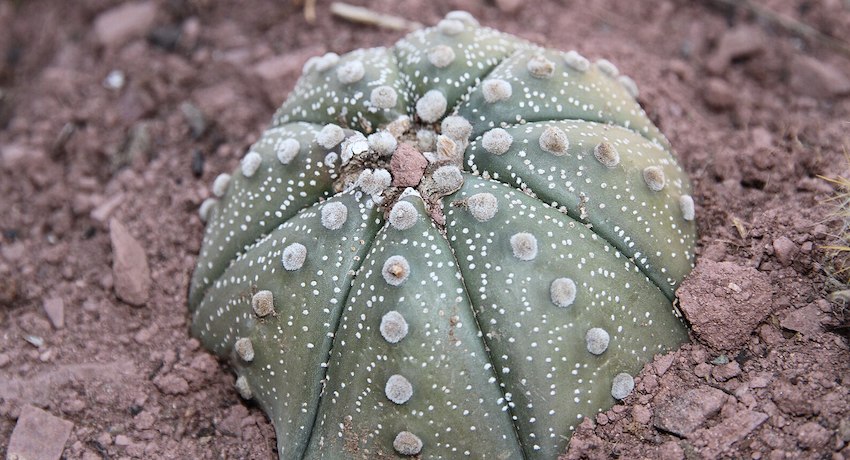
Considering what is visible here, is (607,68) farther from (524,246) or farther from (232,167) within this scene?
(232,167)

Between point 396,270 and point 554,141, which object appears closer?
point 396,270

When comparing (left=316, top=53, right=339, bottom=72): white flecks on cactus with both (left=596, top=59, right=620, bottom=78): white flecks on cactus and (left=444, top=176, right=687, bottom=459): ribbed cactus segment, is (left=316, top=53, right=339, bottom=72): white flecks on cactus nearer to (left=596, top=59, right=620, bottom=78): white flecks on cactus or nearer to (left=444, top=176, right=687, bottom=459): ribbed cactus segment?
(left=444, top=176, right=687, bottom=459): ribbed cactus segment

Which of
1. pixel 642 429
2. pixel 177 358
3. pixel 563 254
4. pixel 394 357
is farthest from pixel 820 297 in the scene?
pixel 177 358

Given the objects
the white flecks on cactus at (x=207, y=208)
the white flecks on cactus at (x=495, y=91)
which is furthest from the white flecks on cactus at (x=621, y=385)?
the white flecks on cactus at (x=207, y=208)

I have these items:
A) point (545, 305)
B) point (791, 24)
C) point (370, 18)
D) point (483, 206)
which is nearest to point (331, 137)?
point (483, 206)

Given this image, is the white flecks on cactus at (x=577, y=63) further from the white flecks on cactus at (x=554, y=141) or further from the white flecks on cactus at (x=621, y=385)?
the white flecks on cactus at (x=621, y=385)

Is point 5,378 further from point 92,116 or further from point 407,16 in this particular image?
point 407,16
